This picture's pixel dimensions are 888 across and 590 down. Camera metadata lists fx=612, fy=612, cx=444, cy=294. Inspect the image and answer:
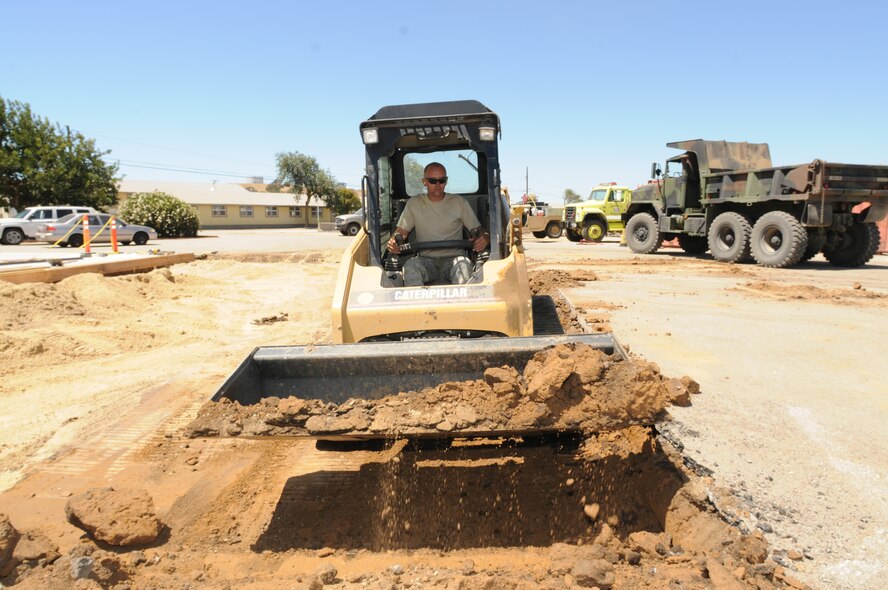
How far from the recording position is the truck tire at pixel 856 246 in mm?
15430

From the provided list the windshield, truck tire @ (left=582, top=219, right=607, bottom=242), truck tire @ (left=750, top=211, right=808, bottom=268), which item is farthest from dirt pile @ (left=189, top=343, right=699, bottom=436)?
the windshield

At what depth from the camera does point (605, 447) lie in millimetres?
4129

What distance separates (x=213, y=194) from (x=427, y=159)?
62.7 m

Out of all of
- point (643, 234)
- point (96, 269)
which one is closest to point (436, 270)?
point (96, 269)

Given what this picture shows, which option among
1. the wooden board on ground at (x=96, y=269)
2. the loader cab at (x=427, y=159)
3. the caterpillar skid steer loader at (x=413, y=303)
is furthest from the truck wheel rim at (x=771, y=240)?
the wooden board on ground at (x=96, y=269)

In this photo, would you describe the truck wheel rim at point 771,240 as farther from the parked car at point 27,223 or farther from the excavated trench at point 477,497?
the parked car at point 27,223

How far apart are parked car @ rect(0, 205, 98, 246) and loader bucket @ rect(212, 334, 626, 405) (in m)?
28.2

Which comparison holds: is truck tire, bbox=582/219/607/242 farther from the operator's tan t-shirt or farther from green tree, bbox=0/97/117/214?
green tree, bbox=0/97/117/214

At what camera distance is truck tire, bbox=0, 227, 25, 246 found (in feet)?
87.1

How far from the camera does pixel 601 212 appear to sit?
27.2 metres

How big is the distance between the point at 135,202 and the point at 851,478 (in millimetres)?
34280

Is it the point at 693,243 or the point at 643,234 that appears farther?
the point at 643,234

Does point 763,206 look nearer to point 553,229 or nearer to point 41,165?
point 553,229

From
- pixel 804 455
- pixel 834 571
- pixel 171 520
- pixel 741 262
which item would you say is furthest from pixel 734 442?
pixel 741 262
